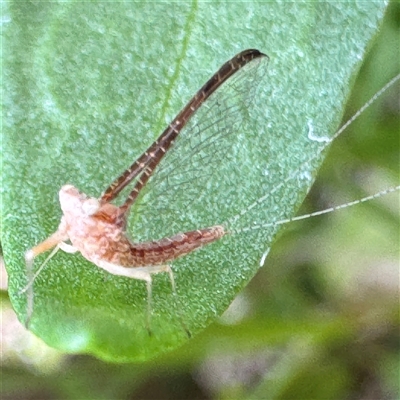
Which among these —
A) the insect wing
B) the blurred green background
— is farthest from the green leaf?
the blurred green background

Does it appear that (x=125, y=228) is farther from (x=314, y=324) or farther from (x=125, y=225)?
(x=314, y=324)

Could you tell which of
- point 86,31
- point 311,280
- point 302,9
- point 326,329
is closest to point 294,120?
point 302,9

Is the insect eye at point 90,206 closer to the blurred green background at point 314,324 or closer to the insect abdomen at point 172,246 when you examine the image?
the insect abdomen at point 172,246

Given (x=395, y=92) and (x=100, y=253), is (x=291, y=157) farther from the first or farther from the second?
(x=395, y=92)

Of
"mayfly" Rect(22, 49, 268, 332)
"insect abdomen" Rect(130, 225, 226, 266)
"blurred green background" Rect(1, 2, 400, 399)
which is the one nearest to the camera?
"mayfly" Rect(22, 49, 268, 332)

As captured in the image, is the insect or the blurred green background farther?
the blurred green background

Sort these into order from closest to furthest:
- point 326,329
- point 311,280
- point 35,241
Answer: point 35,241 → point 326,329 → point 311,280

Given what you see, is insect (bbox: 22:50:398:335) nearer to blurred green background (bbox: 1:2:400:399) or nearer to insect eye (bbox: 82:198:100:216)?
insect eye (bbox: 82:198:100:216)
